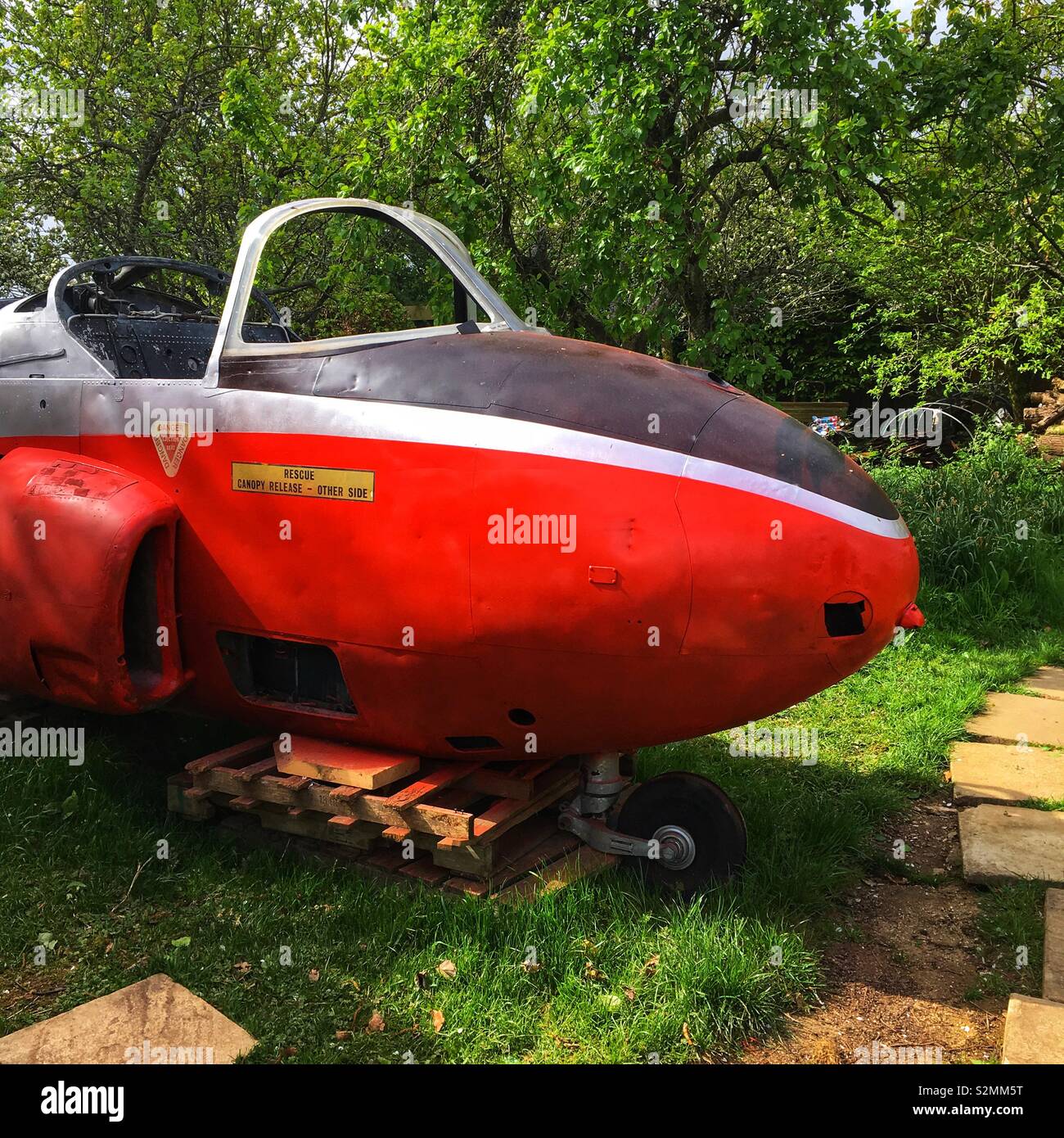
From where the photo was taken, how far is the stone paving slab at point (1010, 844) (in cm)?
407

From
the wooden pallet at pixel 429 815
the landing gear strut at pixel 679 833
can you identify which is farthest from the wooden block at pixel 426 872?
the landing gear strut at pixel 679 833

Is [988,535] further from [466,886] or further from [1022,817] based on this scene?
[466,886]

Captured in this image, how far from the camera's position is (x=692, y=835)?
12.1 feet

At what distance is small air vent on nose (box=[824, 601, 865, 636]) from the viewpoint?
3096 millimetres

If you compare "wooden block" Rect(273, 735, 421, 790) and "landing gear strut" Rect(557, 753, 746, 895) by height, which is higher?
"wooden block" Rect(273, 735, 421, 790)

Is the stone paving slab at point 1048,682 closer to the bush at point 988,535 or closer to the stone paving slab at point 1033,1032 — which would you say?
the bush at point 988,535

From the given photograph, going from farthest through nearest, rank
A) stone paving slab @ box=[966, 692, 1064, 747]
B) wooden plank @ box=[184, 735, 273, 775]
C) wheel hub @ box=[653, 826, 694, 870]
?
stone paving slab @ box=[966, 692, 1064, 747]
wooden plank @ box=[184, 735, 273, 775]
wheel hub @ box=[653, 826, 694, 870]

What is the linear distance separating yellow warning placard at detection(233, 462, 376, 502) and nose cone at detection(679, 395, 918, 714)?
1111 mm

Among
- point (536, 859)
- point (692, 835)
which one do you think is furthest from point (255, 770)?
point (692, 835)

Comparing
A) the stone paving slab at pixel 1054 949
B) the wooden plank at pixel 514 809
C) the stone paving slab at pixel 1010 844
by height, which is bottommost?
the stone paving slab at pixel 1010 844

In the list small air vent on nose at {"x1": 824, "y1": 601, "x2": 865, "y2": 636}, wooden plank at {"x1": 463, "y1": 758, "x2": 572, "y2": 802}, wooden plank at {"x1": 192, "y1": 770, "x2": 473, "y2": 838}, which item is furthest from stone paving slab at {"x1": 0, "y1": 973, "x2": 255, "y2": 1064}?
small air vent on nose at {"x1": 824, "y1": 601, "x2": 865, "y2": 636}

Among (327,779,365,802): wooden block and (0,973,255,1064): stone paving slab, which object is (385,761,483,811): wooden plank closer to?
(327,779,365,802): wooden block

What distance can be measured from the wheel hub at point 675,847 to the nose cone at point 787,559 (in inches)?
29.9

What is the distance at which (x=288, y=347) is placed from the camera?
12.0 feet
